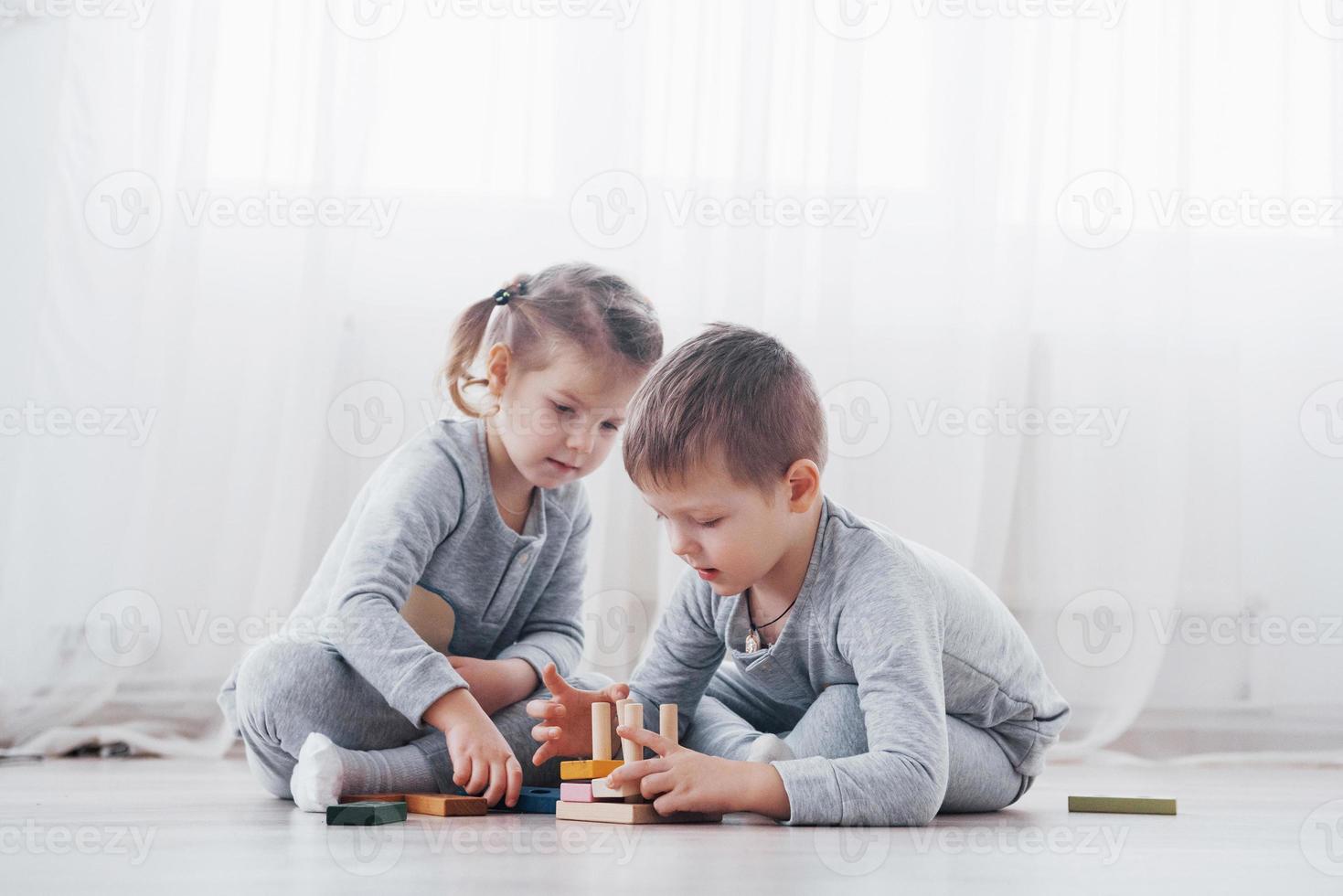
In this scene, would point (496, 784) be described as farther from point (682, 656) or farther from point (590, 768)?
point (682, 656)

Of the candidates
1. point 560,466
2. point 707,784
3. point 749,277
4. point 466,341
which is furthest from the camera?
point 749,277

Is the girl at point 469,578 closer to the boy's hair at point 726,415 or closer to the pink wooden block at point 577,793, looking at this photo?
the pink wooden block at point 577,793

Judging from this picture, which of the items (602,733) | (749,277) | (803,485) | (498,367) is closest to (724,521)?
(803,485)

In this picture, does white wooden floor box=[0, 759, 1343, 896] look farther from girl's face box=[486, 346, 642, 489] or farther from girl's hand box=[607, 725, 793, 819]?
girl's face box=[486, 346, 642, 489]

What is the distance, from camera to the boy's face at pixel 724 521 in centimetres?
94

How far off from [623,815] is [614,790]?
18mm

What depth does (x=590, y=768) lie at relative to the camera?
94cm

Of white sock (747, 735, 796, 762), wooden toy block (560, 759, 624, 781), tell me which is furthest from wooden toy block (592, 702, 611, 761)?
white sock (747, 735, 796, 762)

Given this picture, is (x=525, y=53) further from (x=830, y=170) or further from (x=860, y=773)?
(x=860, y=773)

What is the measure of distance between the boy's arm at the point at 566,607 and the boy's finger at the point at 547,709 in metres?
0.24

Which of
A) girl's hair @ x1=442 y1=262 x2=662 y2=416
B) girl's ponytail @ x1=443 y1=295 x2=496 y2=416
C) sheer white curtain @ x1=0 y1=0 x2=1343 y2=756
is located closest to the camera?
girl's hair @ x1=442 y1=262 x2=662 y2=416

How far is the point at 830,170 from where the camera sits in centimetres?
185

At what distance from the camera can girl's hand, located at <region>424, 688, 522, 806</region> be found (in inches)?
38.2

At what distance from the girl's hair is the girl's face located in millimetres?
17
